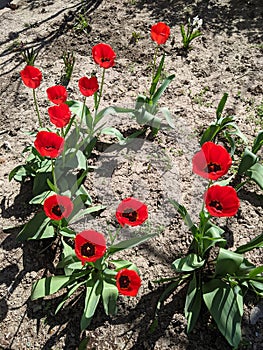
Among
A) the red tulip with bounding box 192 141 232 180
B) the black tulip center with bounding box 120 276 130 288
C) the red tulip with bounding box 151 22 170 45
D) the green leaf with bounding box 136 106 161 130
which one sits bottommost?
the black tulip center with bounding box 120 276 130 288

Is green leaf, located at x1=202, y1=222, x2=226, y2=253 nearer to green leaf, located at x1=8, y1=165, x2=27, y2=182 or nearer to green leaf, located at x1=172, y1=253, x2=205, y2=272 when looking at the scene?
green leaf, located at x1=172, y1=253, x2=205, y2=272

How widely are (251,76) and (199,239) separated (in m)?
2.15

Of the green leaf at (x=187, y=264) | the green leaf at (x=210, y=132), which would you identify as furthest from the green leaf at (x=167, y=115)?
the green leaf at (x=187, y=264)

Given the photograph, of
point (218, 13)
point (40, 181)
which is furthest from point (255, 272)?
point (218, 13)

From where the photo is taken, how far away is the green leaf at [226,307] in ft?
7.42

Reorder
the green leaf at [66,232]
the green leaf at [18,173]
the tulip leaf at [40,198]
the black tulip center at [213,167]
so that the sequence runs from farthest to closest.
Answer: the green leaf at [18,173], the tulip leaf at [40,198], the green leaf at [66,232], the black tulip center at [213,167]

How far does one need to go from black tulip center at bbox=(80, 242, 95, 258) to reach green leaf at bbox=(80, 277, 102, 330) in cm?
34

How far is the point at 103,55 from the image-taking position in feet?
9.38

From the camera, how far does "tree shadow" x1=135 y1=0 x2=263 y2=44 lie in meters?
4.61

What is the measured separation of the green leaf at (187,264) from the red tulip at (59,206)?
0.68 m

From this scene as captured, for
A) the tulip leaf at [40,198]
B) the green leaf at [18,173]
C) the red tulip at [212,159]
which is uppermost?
the red tulip at [212,159]

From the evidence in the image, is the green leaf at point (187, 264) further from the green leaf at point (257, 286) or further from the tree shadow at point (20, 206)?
the tree shadow at point (20, 206)

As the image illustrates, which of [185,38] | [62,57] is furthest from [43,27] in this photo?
[185,38]

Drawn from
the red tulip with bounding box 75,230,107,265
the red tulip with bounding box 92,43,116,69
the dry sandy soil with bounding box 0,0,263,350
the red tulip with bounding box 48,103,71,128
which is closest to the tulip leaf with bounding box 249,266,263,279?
the dry sandy soil with bounding box 0,0,263,350
